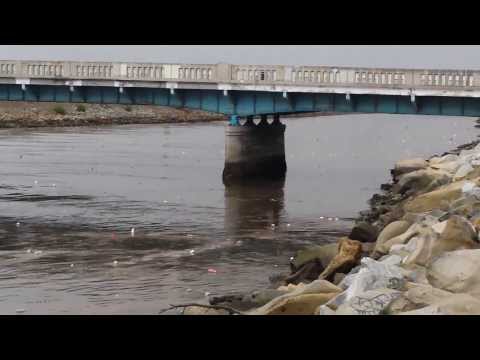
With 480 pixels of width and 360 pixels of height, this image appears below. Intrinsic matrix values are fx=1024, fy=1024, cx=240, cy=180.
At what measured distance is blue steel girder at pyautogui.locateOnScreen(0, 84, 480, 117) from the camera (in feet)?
124

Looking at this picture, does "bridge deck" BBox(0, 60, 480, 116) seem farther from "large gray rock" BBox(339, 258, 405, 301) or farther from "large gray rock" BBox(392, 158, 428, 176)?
"large gray rock" BBox(339, 258, 405, 301)

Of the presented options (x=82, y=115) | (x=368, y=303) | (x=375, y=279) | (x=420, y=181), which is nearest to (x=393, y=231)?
(x=375, y=279)

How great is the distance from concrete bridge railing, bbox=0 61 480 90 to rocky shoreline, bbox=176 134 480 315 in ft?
50.9

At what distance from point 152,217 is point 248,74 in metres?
12.2

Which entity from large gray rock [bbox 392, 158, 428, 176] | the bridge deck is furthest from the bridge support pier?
large gray rock [bbox 392, 158, 428, 176]

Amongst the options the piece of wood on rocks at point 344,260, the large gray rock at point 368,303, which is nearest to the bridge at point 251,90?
the piece of wood on rocks at point 344,260

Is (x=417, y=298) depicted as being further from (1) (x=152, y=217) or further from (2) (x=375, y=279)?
(1) (x=152, y=217)

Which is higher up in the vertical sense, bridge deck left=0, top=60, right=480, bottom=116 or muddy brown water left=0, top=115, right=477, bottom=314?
bridge deck left=0, top=60, right=480, bottom=116

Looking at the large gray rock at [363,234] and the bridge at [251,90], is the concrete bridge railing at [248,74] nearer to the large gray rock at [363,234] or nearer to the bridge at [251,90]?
the bridge at [251,90]

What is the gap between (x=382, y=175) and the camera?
44844 mm

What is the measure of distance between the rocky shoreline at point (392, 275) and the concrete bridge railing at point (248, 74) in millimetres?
15512

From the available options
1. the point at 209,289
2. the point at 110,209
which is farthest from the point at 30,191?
the point at 209,289

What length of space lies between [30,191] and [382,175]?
1563 cm

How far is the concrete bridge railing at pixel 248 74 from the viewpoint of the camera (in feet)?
122
